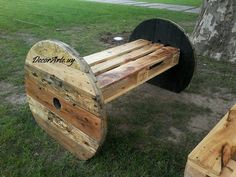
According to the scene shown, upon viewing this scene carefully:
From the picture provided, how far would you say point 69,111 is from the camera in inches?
94.7

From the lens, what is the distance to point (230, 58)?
519 cm

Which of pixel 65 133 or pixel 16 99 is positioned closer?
pixel 65 133

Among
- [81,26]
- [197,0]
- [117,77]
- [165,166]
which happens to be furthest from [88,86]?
[197,0]

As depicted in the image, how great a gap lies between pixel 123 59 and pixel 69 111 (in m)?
0.84

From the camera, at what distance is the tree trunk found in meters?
5.19

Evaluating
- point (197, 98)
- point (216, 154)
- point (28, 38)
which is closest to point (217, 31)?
point (197, 98)

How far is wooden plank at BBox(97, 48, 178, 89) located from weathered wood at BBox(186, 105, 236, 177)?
0.98m

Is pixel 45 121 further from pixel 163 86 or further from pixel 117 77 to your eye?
pixel 163 86

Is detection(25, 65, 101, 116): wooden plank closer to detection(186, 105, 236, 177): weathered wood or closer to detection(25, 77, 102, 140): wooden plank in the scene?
detection(25, 77, 102, 140): wooden plank

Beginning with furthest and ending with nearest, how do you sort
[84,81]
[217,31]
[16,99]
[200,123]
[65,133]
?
[217,31]
[16,99]
[200,123]
[65,133]
[84,81]

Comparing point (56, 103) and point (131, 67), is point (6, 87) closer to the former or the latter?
point (56, 103)

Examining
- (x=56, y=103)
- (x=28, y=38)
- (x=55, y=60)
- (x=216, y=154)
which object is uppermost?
(x=55, y=60)

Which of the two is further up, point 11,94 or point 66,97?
point 66,97

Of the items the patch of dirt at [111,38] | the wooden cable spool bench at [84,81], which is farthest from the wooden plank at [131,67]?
the patch of dirt at [111,38]
